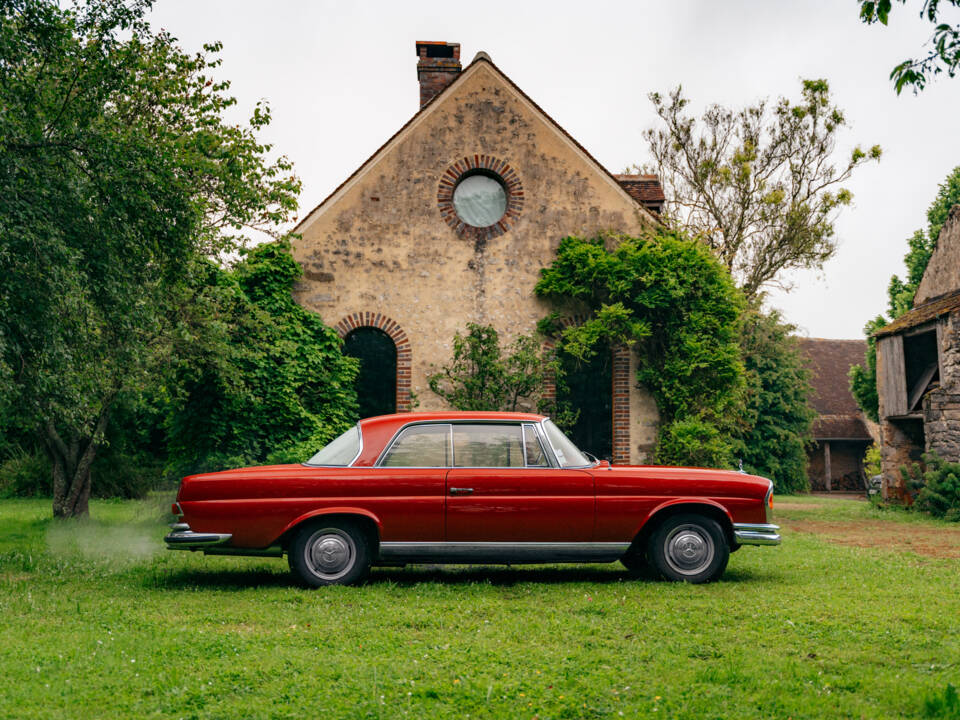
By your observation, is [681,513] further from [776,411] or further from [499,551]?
[776,411]

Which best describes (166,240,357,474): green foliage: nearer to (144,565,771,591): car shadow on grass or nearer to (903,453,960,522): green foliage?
(144,565,771,591): car shadow on grass

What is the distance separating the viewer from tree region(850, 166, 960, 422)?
3447 cm

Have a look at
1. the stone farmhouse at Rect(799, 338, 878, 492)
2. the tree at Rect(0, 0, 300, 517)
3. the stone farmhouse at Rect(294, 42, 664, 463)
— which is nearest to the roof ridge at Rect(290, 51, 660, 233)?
the stone farmhouse at Rect(294, 42, 664, 463)

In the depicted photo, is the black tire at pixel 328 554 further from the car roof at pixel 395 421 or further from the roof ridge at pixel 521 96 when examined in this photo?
the roof ridge at pixel 521 96

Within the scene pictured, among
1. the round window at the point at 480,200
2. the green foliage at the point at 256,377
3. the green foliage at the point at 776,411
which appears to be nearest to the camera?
the green foliage at the point at 256,377

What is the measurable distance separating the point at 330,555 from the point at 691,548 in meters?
3.25

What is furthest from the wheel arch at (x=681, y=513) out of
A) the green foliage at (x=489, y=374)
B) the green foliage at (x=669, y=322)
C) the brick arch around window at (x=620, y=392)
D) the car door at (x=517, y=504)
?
the brick arch around window at (x=620, y=392)

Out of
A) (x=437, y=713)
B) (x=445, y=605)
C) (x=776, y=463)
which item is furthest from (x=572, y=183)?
(x=776, y=463)

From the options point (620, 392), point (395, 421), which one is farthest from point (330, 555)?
point (620, 392)

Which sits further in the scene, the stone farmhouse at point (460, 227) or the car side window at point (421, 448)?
the stone farmhouse at point (460, 227)

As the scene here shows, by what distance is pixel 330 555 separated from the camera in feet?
26.8

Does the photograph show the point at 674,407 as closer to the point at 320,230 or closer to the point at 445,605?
the point at 320,230

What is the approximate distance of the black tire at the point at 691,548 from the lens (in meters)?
8.45

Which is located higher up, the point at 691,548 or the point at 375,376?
the point at 375,376
